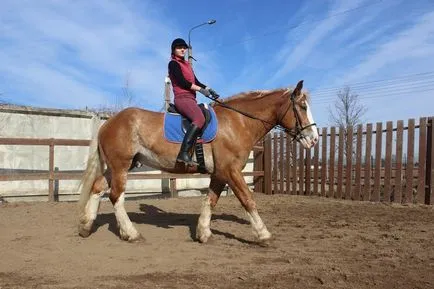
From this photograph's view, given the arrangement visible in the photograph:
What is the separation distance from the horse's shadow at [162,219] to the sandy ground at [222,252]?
0.02 m

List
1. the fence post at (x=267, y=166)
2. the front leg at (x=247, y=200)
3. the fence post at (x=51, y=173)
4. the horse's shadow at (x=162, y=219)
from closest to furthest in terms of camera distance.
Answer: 1. the front leg at (x=247, y=200)
2. the horse's shadow at (x=162, y=219)
3. the fence post at (x=51, y=173)
4. the fence post at (x=267, y=166)

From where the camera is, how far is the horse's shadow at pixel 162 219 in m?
7.56

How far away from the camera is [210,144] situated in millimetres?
6594

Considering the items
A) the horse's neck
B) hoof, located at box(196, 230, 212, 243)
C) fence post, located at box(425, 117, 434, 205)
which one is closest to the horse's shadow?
hoof, located at box(196, 230, 212, 243)

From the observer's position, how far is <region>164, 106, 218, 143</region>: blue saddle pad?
6.55 meters

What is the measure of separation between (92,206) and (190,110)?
2.21 metres

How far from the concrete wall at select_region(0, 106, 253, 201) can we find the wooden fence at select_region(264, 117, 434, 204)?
477cm

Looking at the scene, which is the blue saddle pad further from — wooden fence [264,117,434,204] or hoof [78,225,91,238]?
wooden fence [264,117,434,204]

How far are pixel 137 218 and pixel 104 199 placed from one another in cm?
402

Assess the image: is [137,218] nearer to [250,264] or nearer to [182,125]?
[182,125]

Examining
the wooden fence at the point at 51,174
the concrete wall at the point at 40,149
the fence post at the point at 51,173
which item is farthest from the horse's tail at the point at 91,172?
the concrete wall at the point at 40,149

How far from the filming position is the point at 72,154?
41.3 feet

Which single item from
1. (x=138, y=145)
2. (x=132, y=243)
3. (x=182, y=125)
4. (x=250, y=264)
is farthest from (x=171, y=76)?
(x=250, y=264)

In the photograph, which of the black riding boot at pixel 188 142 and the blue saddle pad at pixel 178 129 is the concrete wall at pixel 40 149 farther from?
the black riding boot at pixel 188 142
